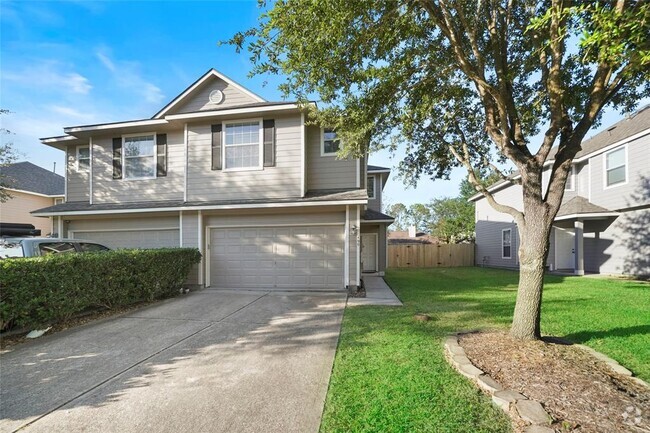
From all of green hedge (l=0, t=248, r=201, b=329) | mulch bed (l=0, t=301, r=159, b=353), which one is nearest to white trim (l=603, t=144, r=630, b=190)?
green hedge (l=0, t=248, r=201, b=329)

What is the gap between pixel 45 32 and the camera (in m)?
7.69

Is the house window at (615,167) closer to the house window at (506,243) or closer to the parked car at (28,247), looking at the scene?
the house window at (506,243)

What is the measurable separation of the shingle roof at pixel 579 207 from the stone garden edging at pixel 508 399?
1303cm

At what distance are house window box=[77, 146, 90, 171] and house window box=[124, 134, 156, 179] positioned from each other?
199cm

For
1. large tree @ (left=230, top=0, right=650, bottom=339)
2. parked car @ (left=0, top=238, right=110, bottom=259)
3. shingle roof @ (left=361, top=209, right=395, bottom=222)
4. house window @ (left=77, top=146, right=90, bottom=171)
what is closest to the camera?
large tree @ (left=230, top=0, right=650, bottom=339)

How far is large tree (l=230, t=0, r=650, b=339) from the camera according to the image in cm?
420

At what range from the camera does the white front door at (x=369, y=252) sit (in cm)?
1620

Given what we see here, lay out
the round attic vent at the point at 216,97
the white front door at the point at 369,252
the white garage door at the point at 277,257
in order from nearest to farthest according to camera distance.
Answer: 1. the white garage door at the point at 277,257
2. the round attic vent at the point at 216,97
3. the white front door at the point at 369,252

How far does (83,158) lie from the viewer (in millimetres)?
12031

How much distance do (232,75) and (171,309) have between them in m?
7.65

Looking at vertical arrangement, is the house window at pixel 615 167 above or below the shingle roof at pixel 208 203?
above

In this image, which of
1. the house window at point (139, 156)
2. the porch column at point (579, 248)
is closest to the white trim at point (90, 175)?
the house window at point (139, 156)

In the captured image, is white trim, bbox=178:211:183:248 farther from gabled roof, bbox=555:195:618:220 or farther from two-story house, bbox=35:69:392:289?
gabled roof, bbox=555:195:618:220

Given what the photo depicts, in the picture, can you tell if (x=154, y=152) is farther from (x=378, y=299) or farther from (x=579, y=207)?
(x=579, y=207)
